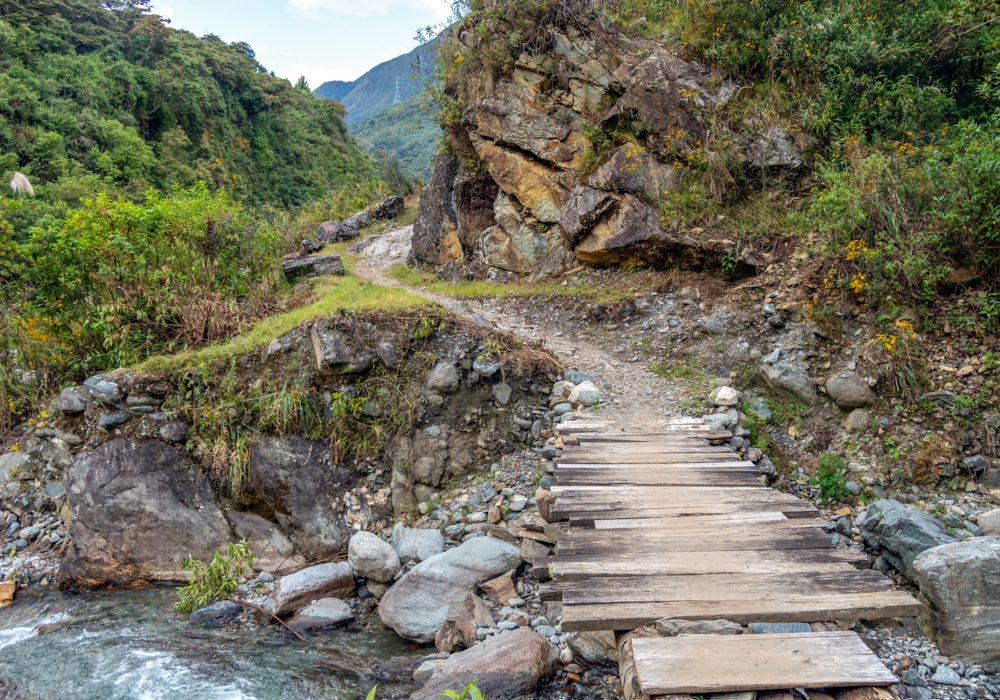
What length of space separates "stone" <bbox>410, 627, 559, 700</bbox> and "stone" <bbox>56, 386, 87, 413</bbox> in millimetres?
6298

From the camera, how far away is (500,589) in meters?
4.90

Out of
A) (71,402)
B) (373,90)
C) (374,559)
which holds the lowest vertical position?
(374,559)

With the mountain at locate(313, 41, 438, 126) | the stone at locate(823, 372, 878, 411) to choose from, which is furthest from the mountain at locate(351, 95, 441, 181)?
the stone at locate(823, 372, 878, 411)

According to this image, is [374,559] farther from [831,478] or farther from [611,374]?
[831,478]

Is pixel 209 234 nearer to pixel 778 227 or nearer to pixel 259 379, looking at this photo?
pixel 259 379

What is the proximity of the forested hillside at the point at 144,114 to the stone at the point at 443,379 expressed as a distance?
20366mm

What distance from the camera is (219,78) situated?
39312 millimetres

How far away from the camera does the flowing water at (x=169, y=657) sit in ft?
14.5

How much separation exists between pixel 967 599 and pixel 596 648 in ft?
7.99

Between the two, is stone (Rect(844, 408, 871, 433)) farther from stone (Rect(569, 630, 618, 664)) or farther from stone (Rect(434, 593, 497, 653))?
stone (Rect(434, 593, 497, 653))

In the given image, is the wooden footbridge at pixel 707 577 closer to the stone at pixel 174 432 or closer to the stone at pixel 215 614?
the stone at pixel 215 614

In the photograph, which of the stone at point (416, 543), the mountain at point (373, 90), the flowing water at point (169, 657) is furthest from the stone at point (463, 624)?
the mountain at point (373, 90)

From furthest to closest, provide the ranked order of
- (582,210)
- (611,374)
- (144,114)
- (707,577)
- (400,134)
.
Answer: (400,134) → (144,114) → (582,210) → (611,374) → (707,577)

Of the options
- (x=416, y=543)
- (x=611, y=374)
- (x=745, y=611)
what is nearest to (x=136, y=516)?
(x=416, y=543)
